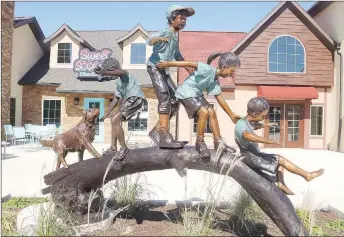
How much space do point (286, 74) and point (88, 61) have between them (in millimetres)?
9558

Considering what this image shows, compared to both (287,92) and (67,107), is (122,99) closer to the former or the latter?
(287,92)

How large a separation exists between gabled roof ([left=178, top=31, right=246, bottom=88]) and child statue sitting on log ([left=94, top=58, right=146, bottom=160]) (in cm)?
1225

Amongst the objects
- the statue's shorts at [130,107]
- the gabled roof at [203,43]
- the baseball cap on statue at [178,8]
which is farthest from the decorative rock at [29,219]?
the gabled roof at [203,43]

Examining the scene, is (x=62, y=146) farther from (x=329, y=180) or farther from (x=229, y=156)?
(x=329, y=180)

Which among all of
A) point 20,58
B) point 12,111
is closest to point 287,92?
point 12,111

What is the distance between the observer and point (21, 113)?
17.6m

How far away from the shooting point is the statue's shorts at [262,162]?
3910mm

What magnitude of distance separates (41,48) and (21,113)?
4356 mm

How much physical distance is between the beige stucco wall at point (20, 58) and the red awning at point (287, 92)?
1177 cm

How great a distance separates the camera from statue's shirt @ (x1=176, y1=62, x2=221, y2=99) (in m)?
3.82

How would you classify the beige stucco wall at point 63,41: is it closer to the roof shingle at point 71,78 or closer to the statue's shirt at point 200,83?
the roof shingle at point 71,78

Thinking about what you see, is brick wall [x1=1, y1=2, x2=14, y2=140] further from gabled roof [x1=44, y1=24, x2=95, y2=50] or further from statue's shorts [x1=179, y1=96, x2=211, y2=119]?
statue's shorts [x1=179, y1=96, x2=211, y2=119]

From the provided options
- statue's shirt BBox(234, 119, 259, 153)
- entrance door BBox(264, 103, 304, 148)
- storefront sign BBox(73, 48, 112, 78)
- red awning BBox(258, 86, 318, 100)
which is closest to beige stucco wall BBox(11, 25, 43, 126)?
storefront sign BBox(73, 48, 112, 78)

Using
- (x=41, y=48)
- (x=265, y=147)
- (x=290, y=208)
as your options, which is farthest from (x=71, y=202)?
(x=41, y=48)
